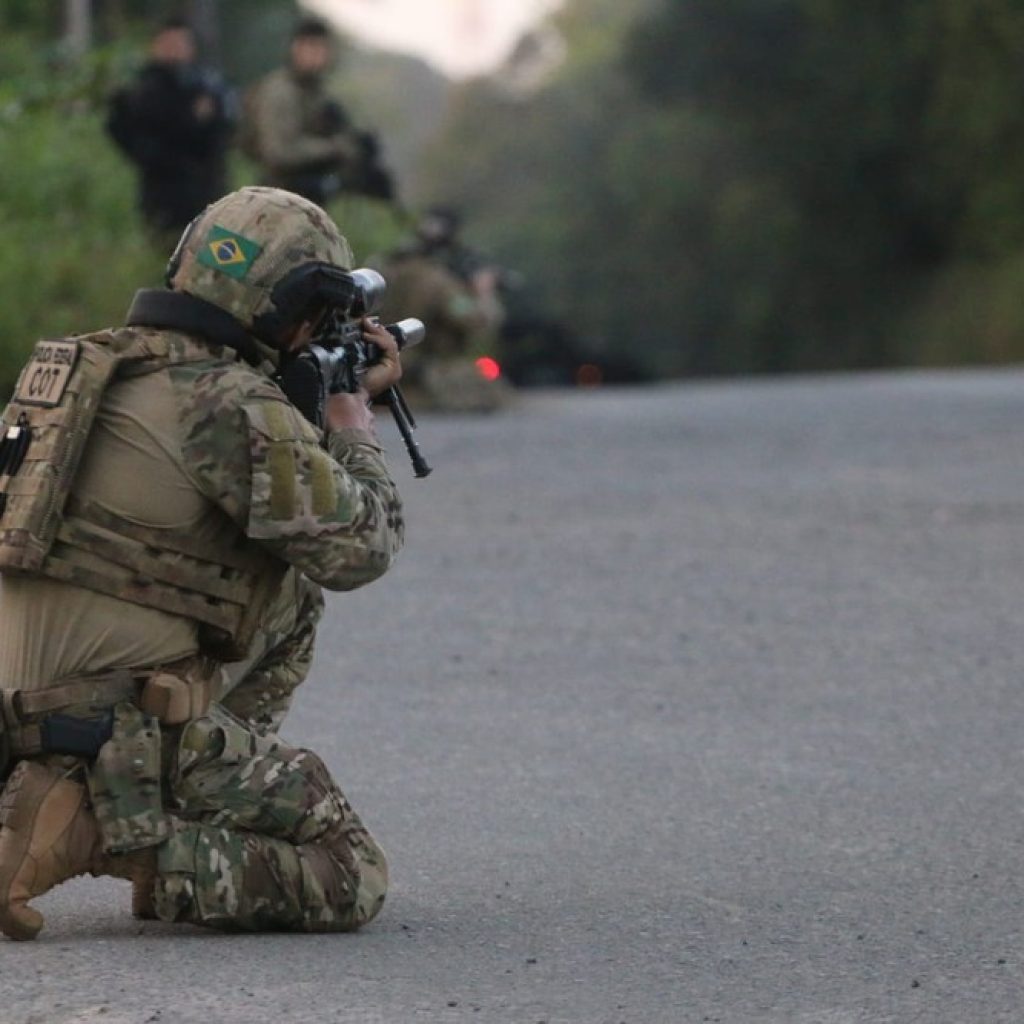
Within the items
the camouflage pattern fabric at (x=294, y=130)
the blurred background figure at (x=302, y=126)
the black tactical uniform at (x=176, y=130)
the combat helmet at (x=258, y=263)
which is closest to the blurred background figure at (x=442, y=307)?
the blurred background figure at (x=302, y=126)

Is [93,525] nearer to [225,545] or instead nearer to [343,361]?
[225,545]

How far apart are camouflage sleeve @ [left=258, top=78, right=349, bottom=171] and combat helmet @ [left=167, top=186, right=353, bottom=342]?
40.3ft

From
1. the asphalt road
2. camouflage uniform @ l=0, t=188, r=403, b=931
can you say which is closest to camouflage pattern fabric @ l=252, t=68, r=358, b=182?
the asphalt road

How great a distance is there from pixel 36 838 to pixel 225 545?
0.62 m

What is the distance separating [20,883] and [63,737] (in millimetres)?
264

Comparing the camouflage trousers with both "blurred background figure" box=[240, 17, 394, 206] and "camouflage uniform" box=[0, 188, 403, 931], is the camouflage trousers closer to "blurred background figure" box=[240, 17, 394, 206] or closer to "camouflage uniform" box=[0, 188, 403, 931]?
"camouflage uniform" box=[0, 188, 403, 931]

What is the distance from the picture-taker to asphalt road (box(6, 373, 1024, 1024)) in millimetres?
5000

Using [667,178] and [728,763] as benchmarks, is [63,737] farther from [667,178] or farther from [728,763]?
[667,178]

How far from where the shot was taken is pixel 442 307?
19109 mm

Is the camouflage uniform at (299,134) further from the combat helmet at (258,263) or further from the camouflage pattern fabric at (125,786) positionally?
the camouflage pattern fabric at (125,786)

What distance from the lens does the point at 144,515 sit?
17.1ft

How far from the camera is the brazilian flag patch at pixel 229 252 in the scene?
519 centimetres

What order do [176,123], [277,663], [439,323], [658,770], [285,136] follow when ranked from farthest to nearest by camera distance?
[439,323] < [285,136] < [176,123] < [658,770] < [277,663]

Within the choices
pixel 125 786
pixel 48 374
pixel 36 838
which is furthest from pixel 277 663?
pixel 48 374
